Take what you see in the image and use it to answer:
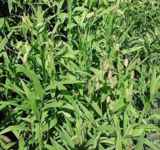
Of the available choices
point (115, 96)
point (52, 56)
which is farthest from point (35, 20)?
point (115, 96)

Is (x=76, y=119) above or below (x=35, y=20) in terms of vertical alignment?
below

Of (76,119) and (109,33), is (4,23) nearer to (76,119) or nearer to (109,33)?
(109,33)

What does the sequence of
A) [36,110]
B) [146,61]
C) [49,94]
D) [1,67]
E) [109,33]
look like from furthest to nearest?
[146,61], [109,33], [1,67], [49,94], [36,110]

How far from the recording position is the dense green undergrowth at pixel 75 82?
6.39 feet

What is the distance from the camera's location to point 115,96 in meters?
2.10

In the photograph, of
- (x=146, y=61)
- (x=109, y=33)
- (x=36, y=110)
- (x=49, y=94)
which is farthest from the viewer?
(x=146, y=61)

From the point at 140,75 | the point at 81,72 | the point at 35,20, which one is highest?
the point at 35,20

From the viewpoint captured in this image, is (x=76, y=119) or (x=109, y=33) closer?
(x=76, y=119)

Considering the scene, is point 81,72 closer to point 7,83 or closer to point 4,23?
point 7,83

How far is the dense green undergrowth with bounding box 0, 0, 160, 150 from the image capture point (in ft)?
6.39

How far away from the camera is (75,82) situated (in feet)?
6.82

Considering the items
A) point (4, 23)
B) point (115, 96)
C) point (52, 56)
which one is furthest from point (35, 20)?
point (115, 96)

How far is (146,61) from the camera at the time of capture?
2.62 m

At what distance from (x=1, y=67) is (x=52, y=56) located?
0.30 metres
